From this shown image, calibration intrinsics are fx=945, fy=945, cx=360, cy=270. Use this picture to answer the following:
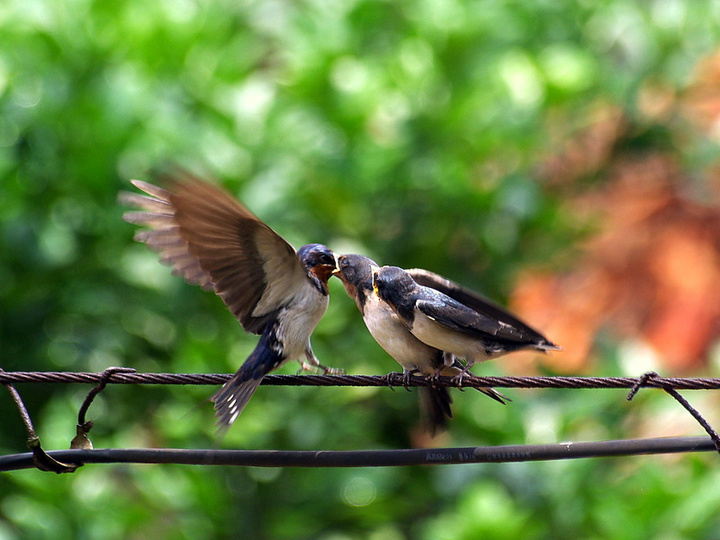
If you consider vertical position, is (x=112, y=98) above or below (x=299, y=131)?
below

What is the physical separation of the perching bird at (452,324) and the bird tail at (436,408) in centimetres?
19

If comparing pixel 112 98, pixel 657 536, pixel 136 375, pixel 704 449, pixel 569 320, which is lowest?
pixel 136 375

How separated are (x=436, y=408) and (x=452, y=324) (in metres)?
0.42

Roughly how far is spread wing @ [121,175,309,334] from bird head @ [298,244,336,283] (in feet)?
0.18

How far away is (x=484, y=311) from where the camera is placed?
3094 mm

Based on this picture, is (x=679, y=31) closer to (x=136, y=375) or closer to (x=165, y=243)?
(x=165, y=243)

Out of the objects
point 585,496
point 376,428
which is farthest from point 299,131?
point 585,496

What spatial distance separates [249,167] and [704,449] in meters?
3.83

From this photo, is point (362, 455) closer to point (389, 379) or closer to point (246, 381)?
point (389, 379)

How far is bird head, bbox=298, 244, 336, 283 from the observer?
123 inches

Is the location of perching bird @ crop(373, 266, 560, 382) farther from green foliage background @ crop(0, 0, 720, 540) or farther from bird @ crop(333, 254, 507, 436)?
green foliage background @ crop(0, 0, 720, 540)

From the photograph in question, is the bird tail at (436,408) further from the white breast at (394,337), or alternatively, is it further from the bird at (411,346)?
the white breast at (394,337)

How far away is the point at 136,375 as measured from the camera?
7.29 feet

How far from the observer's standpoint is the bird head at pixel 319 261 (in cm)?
312
